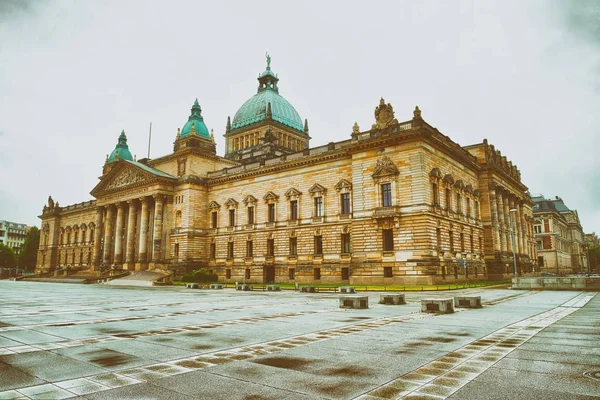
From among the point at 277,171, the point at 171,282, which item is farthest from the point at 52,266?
the point at 277,171

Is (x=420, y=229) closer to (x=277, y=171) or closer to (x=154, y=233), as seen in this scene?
(x=277, y=171)

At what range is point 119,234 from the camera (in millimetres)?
70688

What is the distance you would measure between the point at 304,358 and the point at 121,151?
289 ft

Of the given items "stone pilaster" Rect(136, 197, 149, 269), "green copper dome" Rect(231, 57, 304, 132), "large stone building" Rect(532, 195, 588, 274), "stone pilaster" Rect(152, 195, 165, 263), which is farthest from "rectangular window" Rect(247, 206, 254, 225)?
"large stone building" Rect(532, 195, 588, 274)

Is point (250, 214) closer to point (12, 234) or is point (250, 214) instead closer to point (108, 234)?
point (108, 234)

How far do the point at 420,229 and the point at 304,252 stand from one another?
16.0 metres

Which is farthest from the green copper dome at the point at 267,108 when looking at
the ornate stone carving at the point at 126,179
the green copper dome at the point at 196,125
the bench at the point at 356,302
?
the bench at the point at 356,302

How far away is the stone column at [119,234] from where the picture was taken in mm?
69500

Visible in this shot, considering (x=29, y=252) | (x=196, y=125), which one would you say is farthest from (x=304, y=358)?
(x=29, y=252)

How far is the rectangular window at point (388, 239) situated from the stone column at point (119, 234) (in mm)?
46015

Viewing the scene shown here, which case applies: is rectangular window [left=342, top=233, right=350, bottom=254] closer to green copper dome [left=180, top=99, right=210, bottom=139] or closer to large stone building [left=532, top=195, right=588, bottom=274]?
green copper dome [left=180, top=99, right=210, bottom=139]

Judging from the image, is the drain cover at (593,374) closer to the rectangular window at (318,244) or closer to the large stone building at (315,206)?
the large stone building at (315,206)

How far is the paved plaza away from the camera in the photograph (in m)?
6.77

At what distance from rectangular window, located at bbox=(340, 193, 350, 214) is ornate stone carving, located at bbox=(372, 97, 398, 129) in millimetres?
8521
